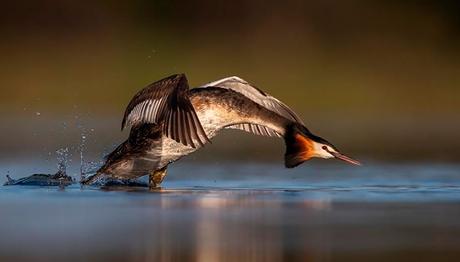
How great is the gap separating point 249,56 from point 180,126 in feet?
47.8

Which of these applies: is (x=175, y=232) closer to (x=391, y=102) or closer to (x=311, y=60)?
(x=391, y=102)

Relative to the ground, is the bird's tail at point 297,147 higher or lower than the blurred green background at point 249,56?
lower

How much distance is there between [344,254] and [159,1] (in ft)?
67.3

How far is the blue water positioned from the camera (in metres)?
8.97

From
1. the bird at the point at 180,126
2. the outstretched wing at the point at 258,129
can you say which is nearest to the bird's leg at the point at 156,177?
the bird at the point at 180,126

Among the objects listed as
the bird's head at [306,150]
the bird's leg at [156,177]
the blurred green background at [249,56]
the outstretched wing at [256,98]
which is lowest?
the bird's leg at [156,177]

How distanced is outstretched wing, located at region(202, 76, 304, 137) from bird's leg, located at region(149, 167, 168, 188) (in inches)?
31.6

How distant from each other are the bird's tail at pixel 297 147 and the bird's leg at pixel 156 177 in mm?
1192

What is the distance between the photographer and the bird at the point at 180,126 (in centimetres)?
1220

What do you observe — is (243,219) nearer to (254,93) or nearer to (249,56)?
(254,93)

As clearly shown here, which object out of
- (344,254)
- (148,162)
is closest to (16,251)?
(344,254)

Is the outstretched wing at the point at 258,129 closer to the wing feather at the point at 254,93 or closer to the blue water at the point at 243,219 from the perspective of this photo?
the wing feather at the point at 254,93

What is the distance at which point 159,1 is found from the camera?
2905cm

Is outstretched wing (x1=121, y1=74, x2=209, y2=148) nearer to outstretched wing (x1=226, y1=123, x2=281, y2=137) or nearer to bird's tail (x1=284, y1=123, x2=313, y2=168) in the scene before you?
bird's tail (x1=284, y1=123, x2=313, y2=168)
